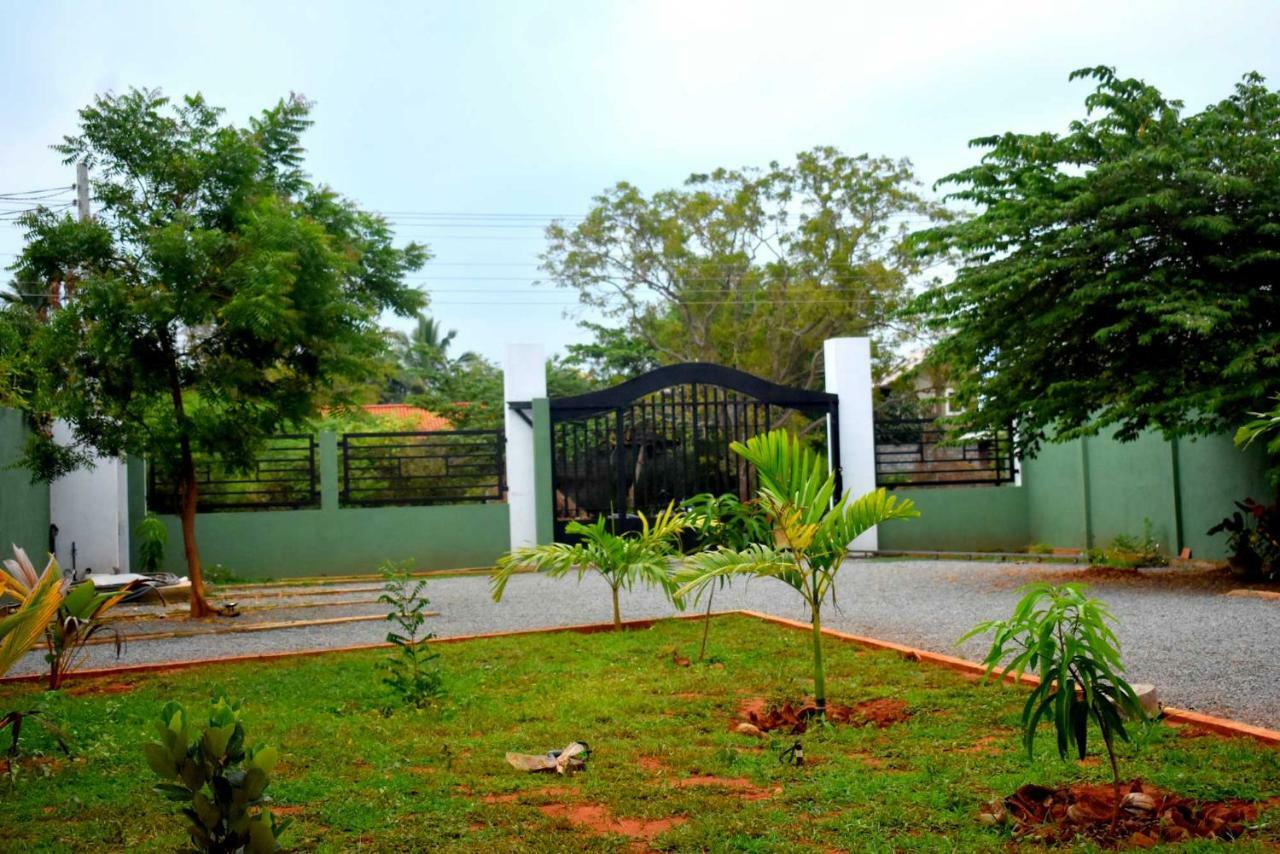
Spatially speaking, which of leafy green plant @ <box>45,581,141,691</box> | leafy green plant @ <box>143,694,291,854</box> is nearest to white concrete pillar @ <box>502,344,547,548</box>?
leafy green plant @ <box>45,581,141,691</box>

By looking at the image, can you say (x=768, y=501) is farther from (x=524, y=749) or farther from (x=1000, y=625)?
(x=1000, y=625)

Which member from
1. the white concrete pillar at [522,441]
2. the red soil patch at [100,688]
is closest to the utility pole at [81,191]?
the white concrete pillar at [522,441]

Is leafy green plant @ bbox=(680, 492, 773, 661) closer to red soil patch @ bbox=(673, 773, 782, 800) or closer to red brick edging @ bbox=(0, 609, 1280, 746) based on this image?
red brick edging @ bbox=(0, 609, 1280, 746)

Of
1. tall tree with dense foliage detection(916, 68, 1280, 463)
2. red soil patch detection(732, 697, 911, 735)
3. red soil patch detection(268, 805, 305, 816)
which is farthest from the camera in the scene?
tall tree with dense foliage detection(916, 68, 1280, 463)

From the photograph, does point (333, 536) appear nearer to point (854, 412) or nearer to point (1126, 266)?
point (854, 412)

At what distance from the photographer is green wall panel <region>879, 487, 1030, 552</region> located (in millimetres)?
14727

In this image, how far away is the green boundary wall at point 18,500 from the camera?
33.0 feet

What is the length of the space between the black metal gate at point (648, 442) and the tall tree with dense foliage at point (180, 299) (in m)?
4.57

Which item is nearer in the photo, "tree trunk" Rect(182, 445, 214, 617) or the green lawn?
the green lawn

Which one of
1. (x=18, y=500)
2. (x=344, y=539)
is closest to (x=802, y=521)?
(x=18, y=500)

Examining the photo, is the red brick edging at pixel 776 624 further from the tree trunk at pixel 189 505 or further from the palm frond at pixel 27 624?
the palm frond at pixel 27 624

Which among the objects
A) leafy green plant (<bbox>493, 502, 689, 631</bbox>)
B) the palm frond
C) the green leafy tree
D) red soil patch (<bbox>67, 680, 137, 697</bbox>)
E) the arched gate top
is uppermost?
the green leafy tree

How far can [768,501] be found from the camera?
502 cm

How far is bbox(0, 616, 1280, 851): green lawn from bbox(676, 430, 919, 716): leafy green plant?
1.96ft
